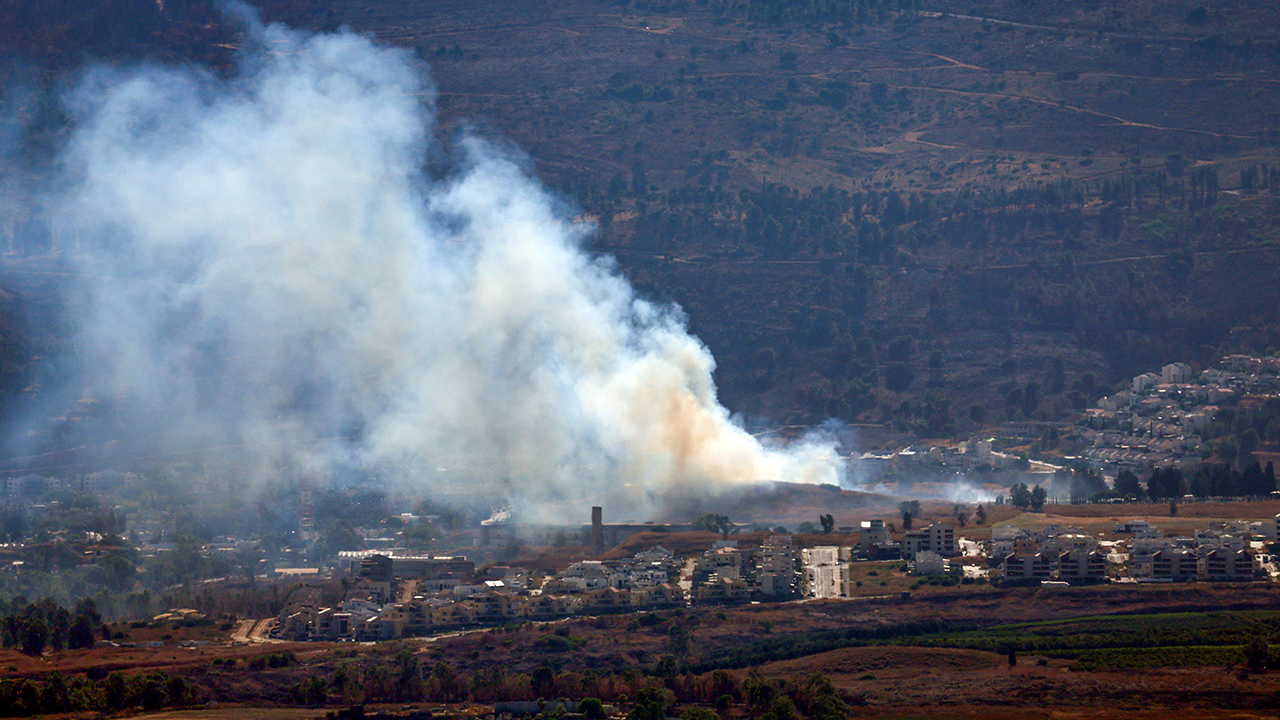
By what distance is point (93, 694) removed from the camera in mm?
71562

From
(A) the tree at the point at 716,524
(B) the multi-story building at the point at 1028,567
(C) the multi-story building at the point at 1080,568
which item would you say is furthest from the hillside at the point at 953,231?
(C) the multi-story building at the point at 1080,568

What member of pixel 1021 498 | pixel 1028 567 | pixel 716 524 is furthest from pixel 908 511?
pixel 1028 567

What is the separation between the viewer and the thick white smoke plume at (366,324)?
406 ft

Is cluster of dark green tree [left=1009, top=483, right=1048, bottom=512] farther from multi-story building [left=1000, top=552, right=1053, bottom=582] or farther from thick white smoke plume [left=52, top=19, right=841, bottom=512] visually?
multi-story building [left=1000, top=552, right=1053, bottom=582]

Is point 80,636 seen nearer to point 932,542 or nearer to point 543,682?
point 543,682

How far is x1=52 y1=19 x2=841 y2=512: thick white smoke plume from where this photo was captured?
123688 mm

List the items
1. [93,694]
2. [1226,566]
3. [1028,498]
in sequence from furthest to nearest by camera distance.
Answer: [1028,498]
[1226,566]
[93,694]

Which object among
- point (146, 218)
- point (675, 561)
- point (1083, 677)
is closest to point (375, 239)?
point (146, 218)

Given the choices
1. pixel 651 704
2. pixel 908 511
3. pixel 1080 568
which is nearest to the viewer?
pixel 651 704

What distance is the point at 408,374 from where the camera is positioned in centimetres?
13100

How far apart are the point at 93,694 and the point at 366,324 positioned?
63207 millimetres

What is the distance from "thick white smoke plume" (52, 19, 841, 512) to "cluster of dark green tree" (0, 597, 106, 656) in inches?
1606

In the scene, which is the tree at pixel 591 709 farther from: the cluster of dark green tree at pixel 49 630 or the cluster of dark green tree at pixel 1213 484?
the cluster of dark green tree at pixel 1213 484

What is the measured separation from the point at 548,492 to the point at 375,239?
24.0m
